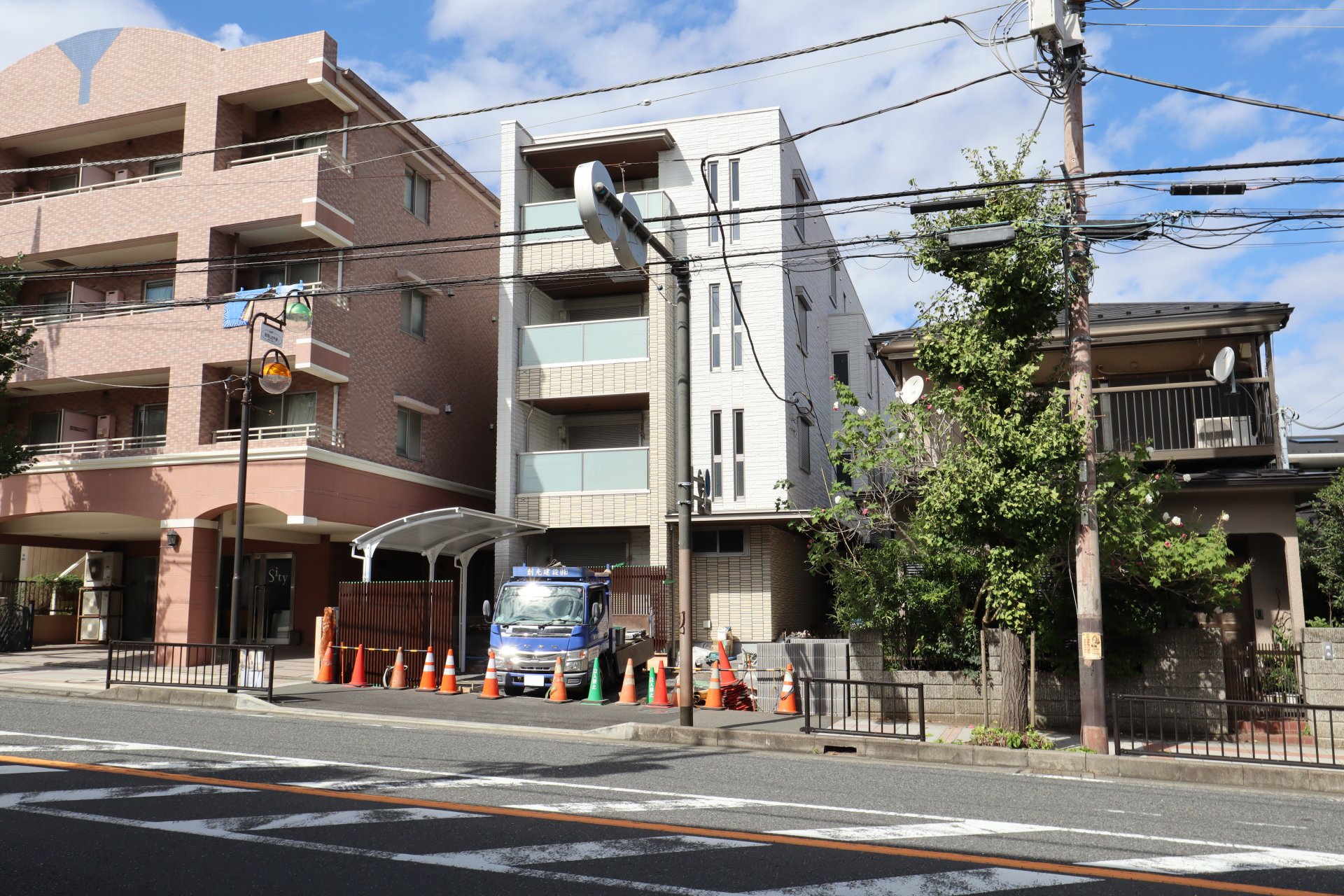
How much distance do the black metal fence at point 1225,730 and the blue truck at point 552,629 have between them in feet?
27.6

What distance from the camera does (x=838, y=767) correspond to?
11.0 m

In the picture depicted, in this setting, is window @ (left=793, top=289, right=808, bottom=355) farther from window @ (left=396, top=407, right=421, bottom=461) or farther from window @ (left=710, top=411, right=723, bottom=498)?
window @ (left=396, top=407, right=421, bottom=461)

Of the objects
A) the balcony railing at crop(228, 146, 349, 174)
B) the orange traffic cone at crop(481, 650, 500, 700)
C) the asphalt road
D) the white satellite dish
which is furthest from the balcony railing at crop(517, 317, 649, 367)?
the asphalt road

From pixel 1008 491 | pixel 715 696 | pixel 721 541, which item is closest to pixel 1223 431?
pixel 1008 491

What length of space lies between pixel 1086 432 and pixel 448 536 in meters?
13.2

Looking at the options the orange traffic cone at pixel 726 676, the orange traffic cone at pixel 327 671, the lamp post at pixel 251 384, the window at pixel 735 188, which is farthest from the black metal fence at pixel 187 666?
the window at pixel 735 188

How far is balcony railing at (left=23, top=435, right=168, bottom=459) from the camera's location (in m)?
23.6

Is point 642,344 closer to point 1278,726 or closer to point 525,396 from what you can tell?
point 525,396

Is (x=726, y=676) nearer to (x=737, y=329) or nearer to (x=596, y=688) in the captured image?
(x=596, y=688)

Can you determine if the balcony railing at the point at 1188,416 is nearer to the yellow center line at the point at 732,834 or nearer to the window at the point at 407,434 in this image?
the yellow center line at the point at 732,834

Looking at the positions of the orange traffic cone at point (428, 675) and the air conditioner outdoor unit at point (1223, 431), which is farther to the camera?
the air conditioner outdoor unit at point (1223, 431)

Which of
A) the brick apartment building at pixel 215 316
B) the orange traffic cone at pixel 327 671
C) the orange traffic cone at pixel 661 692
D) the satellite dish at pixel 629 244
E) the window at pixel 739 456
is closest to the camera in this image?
the satellite dish at pixel 629 244

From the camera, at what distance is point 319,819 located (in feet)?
23.9

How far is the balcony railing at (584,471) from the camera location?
23.6 metres
